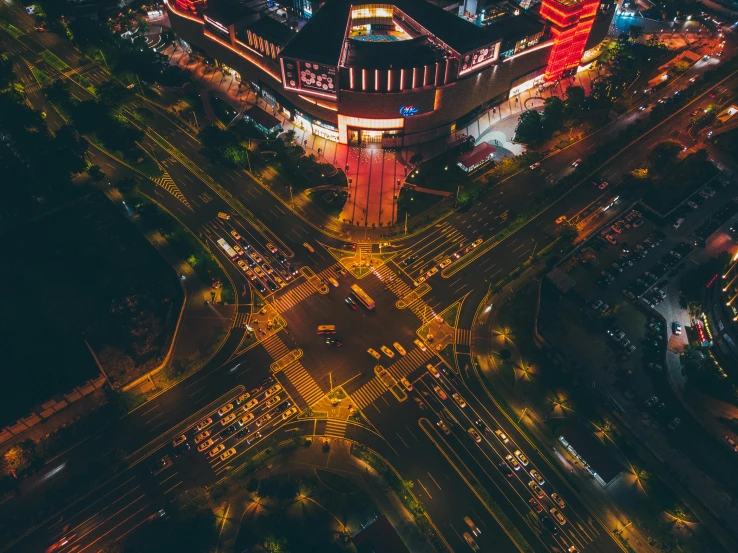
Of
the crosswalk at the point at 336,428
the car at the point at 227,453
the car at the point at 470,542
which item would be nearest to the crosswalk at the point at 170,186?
the car at the point at 227,453

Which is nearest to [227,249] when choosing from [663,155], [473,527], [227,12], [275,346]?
[275,346]

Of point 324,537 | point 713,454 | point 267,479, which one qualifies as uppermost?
point 267,479

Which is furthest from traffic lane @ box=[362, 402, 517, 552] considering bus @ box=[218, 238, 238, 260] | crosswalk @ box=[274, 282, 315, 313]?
bus @ box=[218, 238, 238, 260]

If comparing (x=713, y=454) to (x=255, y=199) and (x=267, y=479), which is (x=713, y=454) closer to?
(x=267, y=479)

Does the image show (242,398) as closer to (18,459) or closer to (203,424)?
(203,424)

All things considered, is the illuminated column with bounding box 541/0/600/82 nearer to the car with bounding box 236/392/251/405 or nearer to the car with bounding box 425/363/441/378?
the car with bounding box 425/363/441/378

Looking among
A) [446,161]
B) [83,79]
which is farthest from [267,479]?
[83,79]
